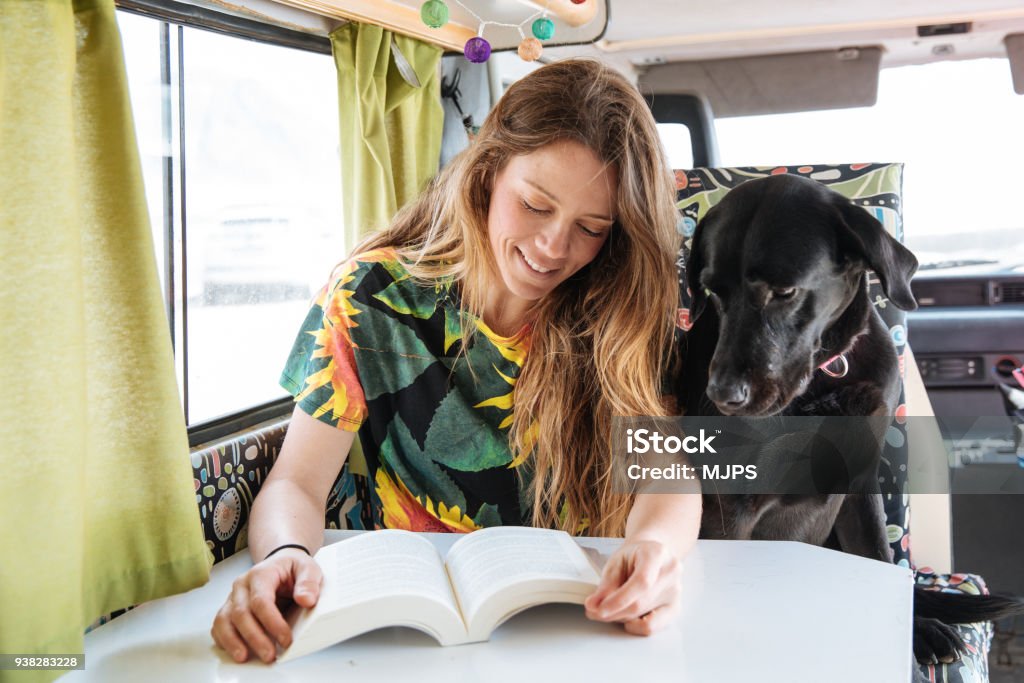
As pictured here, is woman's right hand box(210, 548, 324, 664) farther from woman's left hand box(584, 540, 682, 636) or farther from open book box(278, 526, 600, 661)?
woman's left hand box(584, 540, 682, 636)

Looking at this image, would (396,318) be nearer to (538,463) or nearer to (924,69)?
(538,463)

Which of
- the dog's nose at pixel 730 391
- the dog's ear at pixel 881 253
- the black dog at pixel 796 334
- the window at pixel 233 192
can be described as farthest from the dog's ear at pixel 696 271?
the window at pixel 233 192

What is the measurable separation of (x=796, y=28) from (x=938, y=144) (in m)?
0.60

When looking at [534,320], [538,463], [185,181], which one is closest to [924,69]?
[534,320]

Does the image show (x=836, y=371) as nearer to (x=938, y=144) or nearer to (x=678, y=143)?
(x=678, y=143)

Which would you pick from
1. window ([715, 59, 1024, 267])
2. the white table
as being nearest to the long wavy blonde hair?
the white table

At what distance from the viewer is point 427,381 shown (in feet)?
4.46

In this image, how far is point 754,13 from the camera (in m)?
2.05

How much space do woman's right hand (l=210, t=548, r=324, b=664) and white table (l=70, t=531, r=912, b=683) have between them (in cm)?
2

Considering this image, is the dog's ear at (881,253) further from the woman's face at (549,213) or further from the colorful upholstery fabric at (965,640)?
the colorful upholstery fabric at (965,640)

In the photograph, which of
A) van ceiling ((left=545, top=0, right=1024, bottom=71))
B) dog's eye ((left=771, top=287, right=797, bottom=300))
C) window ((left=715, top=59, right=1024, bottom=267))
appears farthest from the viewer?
window ((left=715, top=59, right=1024, bottom=267))

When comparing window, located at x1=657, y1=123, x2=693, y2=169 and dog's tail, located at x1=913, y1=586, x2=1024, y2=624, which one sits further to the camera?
window, located at x1=657, y1=123, x2=693, y2=169

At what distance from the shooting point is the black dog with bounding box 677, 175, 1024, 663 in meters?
1.32

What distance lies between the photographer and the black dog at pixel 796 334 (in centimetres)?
132
